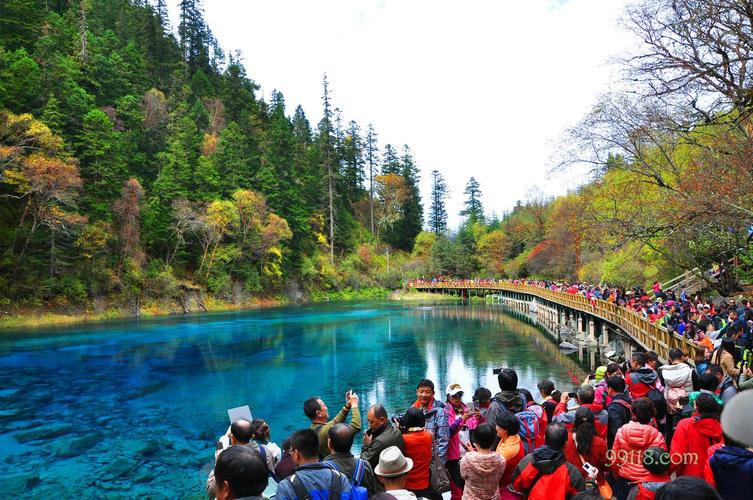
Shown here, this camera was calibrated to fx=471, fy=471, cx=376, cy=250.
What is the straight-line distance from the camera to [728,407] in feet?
4.16

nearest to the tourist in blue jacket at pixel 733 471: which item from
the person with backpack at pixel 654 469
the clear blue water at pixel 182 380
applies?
the person with backpack at pixel 654 469

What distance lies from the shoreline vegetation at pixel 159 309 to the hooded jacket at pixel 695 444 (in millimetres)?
31890

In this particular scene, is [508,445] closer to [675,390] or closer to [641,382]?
[641,382]

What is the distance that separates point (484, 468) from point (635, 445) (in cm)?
130

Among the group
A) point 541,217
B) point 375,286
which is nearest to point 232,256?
point 375,286

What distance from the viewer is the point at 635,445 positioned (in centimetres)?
376

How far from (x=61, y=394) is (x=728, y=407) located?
1681cm

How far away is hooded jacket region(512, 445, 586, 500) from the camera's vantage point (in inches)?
128

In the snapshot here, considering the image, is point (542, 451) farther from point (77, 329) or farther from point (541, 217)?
point (541, 217)

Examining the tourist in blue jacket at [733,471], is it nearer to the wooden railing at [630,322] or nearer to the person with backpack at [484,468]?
the person with backpack at [484,468]

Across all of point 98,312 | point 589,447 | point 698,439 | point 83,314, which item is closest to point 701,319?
point 698,439

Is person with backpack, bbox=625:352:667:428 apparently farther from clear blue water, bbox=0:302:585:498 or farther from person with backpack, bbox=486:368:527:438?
clear blue water, bbox=0:302:585:498

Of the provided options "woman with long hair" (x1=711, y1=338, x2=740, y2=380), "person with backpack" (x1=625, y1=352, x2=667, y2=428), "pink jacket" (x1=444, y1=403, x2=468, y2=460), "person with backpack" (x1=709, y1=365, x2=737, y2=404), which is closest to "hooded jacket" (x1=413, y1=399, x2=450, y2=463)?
"pink jacket" (x1=444, y1=403, x2=468, y2=460)

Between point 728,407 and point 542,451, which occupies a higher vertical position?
point 728,407
